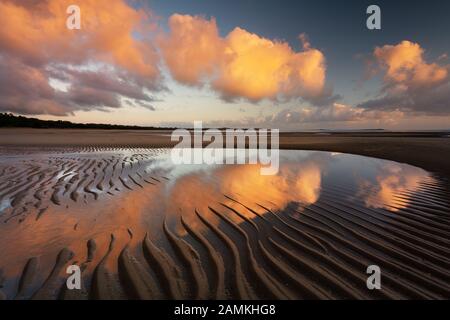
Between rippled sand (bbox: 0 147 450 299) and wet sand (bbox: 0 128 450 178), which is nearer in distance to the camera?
rippled sand (bbox: 0 147 450 299)

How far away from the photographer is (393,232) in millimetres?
4395

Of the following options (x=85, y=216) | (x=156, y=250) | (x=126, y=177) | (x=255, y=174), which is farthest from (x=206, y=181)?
(x=156, y=250)

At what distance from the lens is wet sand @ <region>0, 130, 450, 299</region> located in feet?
9.32

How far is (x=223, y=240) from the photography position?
4078 mm

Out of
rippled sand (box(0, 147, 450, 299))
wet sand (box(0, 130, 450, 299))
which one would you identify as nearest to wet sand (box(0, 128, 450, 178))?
wet sand (box(0, 130, 450, 299))

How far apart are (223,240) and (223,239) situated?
0.04m

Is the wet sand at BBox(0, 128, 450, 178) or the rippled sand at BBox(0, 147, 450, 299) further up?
the wet sand at BBox(0, 128, 450, 178)

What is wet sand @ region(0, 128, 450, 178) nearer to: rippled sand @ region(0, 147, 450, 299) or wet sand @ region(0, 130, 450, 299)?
wet sand @ region(0, 130, 450, 299)

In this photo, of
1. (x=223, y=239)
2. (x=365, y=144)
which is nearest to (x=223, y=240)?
(x=223, y=239)

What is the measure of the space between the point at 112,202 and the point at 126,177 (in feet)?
10.8

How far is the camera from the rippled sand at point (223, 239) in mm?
2850

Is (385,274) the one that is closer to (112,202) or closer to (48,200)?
(112,202)

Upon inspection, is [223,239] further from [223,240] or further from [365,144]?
[365,144]

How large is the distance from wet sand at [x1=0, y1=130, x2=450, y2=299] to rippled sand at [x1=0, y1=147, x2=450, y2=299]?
2 centimetres
